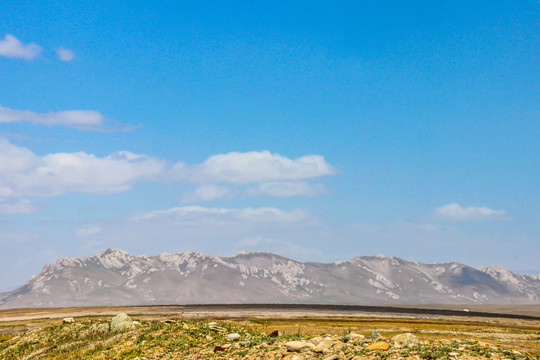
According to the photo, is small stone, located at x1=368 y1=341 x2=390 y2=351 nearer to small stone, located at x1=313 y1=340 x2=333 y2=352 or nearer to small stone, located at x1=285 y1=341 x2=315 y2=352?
small stone, located at x1=313 y1=340 x2=333 y2=352

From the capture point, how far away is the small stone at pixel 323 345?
24.5 metres

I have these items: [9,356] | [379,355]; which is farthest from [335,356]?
[9,356]

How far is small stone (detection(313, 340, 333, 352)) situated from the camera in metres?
24.5

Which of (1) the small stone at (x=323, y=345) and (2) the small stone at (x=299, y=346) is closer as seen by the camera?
(1) the small stone at (x=323, y=345)

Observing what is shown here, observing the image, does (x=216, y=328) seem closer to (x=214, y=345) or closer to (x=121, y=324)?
(x=214, y=345)

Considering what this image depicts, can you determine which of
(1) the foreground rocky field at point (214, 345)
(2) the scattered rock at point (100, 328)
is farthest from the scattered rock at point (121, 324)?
(2) the scattered rock at point (100, 328)

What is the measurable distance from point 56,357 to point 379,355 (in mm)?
27263

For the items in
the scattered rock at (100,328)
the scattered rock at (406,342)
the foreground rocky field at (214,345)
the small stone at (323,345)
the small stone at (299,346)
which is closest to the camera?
the foreground rocky field at (214,345)

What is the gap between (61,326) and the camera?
4675 centimetres

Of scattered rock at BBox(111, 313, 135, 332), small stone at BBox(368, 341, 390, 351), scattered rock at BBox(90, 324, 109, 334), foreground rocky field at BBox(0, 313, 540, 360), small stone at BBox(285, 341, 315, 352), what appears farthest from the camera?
scattered rock at BBox(90, 324, 109, 334)

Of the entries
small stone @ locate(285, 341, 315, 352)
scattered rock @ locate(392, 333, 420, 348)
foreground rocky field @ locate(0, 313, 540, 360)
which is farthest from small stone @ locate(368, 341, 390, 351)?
small stone @ locate(285, 341, 315, 352)

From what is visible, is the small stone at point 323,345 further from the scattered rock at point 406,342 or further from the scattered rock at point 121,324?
the scattered rock at point 121,324

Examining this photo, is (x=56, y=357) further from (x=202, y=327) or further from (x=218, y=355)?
(x=218, y=355)

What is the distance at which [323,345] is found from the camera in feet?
81.5
